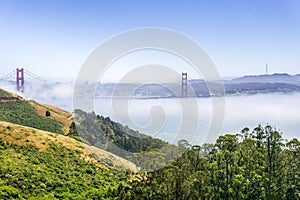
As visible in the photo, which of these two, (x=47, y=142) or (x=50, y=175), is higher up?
(x=47, y=142)

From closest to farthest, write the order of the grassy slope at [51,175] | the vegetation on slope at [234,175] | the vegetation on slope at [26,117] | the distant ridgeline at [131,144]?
the vegetation on slope at [234,175]
the distant ridgeline at [131,144]
the grassy slope at [51,175]
the vegetation on slope at [26,117]

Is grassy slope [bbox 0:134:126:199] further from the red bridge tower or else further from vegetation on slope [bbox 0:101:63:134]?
the red bridge tower

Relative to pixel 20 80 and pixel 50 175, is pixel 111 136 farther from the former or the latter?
pixel 20 80

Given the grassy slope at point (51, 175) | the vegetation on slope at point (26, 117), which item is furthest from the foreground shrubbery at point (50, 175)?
the vegetation on slope at point (26, 117)

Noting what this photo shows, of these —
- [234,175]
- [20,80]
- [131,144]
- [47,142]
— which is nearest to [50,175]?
[47,142]

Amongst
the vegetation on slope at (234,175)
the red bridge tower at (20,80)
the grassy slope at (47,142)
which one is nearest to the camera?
the vegetation on slope at (234,175)

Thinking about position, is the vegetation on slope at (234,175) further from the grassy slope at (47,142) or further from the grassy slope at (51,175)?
the grassy slope at (47,142)

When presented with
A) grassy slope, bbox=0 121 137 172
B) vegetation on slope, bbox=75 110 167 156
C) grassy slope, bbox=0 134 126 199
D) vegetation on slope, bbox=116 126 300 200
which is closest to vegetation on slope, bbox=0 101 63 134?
vegetation on slope, bbox=75 110 167 156

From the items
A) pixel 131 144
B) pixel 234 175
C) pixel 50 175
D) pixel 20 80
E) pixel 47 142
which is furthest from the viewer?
pixel 20 80

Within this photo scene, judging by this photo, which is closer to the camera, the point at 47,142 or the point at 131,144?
the point at 47,142
